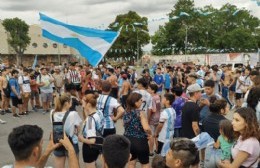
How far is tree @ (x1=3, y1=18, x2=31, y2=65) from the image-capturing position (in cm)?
6756

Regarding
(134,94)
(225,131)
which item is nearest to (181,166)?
(225,131)

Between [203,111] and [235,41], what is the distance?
60701 millimetres

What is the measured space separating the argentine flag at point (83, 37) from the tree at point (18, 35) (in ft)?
190

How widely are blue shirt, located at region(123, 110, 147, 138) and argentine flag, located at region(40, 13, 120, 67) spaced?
5.57 meters

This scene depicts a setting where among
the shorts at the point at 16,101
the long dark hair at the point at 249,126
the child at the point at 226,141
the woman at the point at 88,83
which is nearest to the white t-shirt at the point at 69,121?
the child at the point at 226,141

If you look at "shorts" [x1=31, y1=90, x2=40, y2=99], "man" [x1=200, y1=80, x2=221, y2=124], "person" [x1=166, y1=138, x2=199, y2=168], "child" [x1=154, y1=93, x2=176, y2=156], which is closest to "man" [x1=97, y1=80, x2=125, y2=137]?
"child" [x1=154, y1=93, x2=176, y2=156]

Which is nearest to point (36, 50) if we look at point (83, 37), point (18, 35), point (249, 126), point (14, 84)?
point (18, 35)

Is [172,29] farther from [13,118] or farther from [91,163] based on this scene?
[91,163]

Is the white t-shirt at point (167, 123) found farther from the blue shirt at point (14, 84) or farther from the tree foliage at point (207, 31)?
the tree foliage at point (207, 31)

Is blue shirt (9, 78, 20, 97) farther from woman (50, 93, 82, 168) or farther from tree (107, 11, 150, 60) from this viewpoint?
tree (107, 11, 150, 60)

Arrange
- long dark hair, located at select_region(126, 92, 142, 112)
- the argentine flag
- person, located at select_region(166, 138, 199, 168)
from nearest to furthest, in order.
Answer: person, located at select_region(166, 138, 199, 168) < long dark hair, located at select_region(126, 92, 142, 112) < the argentine flag

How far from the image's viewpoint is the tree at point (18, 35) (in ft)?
222

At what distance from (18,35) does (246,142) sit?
2746 inches

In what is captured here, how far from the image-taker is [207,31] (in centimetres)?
6700
